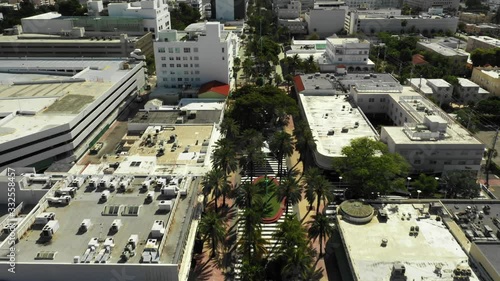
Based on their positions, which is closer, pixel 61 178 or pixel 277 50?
pixel 61 178

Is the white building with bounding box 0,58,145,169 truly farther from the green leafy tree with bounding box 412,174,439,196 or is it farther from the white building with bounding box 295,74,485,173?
the green leafy tree with bounding box 412,174,439,196

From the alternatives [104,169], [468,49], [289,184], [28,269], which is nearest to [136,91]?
[104,169]

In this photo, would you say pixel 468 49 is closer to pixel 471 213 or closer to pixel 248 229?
pixel 471 213

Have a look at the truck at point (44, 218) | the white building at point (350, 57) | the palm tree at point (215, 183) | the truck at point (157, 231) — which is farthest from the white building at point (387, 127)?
the truck at point (44, 218)

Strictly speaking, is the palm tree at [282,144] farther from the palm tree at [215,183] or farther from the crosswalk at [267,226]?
the palm tree at [215,183]

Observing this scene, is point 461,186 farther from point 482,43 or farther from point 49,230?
point 482,43

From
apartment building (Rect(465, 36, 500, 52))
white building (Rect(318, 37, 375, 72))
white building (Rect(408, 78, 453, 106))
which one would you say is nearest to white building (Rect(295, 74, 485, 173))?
white building (Rect(408, 78, 453, 106))

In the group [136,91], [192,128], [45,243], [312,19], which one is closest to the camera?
[45,243]
